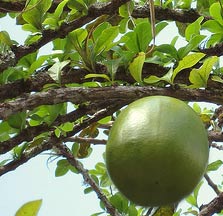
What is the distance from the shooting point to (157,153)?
0.67 m

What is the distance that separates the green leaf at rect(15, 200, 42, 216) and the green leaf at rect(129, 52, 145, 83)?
25 cm

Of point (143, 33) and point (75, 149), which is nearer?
point (143, 33)

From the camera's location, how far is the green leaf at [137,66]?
86cm

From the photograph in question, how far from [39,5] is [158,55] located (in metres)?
0.24

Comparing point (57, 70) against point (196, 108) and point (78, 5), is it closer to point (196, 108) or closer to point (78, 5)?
point (78, 5)

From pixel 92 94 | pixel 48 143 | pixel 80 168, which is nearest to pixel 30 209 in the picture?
pixel 92 94

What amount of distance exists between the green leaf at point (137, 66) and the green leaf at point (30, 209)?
0.25 meters

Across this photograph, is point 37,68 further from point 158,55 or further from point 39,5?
point 158,55

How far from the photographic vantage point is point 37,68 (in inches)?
39.7

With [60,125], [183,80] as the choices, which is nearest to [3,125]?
[60,125]

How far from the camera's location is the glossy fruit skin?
0.67 m

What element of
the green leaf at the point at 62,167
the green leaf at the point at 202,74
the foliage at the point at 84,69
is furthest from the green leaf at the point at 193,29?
the green leaf at the point at 62,167

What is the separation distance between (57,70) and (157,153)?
0.34 metres

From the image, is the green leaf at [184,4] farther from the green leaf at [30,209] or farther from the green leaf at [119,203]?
the green leaf at [30,209]
